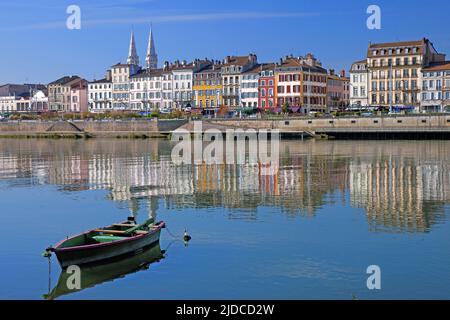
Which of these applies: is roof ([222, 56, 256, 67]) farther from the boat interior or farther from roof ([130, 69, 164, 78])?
the boat interior

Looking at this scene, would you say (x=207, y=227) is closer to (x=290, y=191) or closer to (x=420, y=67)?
(x=290, y=191)

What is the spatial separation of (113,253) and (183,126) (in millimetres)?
81961

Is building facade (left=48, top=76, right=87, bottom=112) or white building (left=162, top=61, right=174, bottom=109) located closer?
white building (left=162, top=61, right=174, bottom=109)

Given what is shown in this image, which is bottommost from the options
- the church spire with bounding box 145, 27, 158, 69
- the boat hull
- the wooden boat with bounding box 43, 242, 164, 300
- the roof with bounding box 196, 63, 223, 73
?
the wooden boat with bounding box 43, 242, 164, 300

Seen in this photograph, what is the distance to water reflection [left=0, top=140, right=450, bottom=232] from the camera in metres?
33.1

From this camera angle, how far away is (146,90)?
14238 cm

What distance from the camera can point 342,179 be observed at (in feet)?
146

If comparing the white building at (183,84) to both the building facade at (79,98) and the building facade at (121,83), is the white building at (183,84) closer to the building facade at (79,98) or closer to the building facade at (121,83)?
the building facade at (121,83)

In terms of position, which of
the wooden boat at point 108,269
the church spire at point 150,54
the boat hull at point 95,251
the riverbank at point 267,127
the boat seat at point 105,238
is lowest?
the wooden boat at point 108,269

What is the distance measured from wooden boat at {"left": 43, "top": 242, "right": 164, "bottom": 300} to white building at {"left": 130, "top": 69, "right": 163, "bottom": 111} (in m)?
118

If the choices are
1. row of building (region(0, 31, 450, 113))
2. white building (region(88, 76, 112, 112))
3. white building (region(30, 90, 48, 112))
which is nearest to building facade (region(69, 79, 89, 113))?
row of building (region(0, 31, 450, 113))

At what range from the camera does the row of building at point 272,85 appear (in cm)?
10919

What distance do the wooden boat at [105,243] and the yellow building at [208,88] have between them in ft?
347

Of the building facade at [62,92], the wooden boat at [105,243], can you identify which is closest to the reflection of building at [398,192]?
the wooden boat at [105,243]
